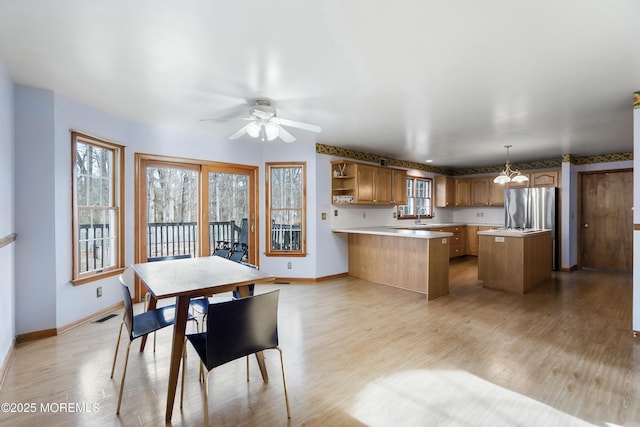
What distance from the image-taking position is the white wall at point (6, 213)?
7.91 ft

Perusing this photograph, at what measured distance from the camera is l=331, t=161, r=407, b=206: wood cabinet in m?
5.40

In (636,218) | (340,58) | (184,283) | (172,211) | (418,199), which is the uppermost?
(340,58)

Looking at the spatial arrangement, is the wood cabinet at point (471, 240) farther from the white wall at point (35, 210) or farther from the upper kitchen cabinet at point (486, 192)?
the white wall at point (35, 210)

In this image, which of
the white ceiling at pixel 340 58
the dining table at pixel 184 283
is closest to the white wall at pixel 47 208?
the white ceiling at pixel 340 58

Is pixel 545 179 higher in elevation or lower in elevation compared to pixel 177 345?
higher

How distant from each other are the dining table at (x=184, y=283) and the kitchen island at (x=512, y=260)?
397cm

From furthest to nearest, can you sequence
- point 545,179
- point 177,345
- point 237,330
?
1. point 545,179
2. point 177,345
3. point 237,330

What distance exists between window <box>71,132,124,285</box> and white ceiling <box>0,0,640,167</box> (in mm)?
540

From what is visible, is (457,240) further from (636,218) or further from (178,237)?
(178,237)

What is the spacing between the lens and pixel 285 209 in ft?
17.3

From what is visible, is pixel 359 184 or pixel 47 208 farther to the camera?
pixel 359 184

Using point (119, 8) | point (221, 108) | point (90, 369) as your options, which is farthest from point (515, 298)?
point (119, 8)

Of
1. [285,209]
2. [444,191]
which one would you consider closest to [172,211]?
[285,209]

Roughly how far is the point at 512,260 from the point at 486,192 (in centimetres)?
336
